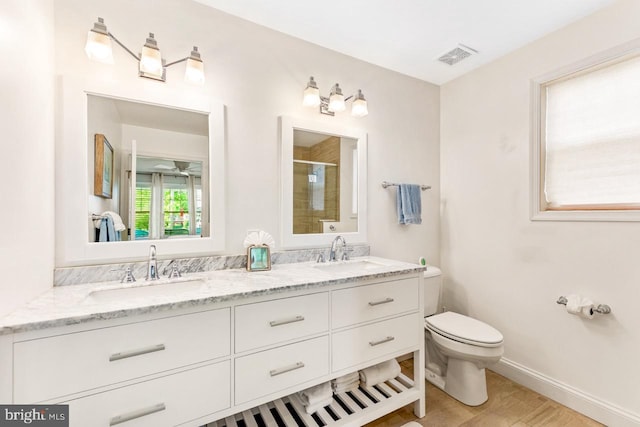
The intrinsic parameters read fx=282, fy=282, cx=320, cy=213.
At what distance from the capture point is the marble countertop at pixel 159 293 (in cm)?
90

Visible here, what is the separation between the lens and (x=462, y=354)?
1748 mm

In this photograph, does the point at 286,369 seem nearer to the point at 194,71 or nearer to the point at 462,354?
the point at 462,354

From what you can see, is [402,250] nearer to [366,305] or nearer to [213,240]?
[366,305]

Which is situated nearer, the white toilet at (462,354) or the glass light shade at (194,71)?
the glass light shade at (194,71)

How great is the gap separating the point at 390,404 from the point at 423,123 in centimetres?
218

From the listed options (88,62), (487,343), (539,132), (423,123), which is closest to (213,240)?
(88,62)

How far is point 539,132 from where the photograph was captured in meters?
1.96

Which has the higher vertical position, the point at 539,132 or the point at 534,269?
the point at 539,132

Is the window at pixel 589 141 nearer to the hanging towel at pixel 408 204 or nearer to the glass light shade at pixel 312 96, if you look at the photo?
the hanging towel at pixel 408 204

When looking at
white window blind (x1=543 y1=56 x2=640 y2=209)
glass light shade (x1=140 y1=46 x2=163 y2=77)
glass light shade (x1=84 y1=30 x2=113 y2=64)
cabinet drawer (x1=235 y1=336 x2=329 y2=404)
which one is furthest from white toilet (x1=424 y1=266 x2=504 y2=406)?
glass light shade (x1=84 y1=30 x2=113 y2=64)

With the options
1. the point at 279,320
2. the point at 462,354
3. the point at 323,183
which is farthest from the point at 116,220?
the point at 462,354

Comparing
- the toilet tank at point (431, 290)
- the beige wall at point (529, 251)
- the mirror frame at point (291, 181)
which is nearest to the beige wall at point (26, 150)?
the mirror frame at point (291, 181)

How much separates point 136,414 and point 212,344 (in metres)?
0.32

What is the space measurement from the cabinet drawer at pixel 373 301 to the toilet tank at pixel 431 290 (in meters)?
0.52
